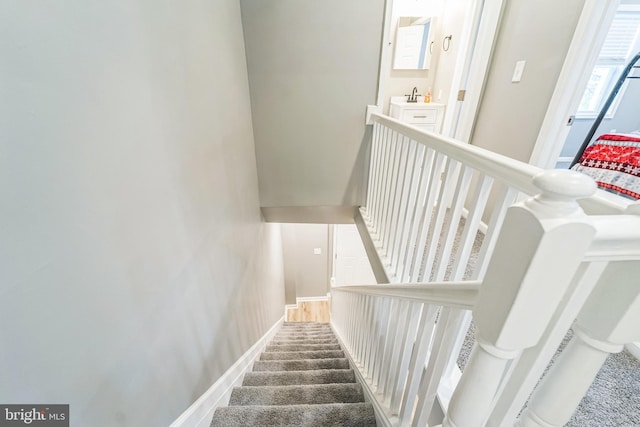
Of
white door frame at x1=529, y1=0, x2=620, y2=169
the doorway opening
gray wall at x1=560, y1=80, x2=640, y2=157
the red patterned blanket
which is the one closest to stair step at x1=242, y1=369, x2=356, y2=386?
white door frame at x1=529, y1=0, x2=620, y2=169

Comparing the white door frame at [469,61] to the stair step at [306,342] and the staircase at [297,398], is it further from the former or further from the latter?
the stair step at [306,342]

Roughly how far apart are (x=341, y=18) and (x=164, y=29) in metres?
1.59

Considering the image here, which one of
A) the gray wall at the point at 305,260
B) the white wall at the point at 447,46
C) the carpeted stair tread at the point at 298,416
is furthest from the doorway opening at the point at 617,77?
the carpeted stair tread at the point at 298,416

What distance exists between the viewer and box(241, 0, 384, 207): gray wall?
2.05m

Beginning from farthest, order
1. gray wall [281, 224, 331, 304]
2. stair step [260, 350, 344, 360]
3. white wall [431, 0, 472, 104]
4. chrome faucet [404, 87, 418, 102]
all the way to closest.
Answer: gray wall [281, 224, 331, 304] < chrome faucet [404, 87, 418, 102] < white wall [431, 0, 472, 104] < stair step [260, 350, 344, 360]

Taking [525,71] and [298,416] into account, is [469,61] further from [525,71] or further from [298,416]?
[298,416]

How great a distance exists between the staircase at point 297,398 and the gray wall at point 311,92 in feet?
5.03

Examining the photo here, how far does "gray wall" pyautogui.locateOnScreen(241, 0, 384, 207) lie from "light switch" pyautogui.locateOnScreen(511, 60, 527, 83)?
1077mm

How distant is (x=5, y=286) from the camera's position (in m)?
0.49

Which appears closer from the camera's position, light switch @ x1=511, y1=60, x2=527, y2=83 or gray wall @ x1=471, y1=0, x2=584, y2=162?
gray wall @ x1=471, y1=0, x2=584, y2=162

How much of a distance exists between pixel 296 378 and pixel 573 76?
2.68 meters

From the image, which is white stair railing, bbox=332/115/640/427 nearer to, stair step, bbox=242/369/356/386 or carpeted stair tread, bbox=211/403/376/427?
carpeted stair tread, bbox=211/403/376/427

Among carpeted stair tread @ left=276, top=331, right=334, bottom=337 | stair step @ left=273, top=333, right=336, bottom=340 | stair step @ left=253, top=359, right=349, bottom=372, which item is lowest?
Result: carpeted stair tread @ left=276, top=331, right=334, bottom=337

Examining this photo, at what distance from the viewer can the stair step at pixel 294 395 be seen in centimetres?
157
